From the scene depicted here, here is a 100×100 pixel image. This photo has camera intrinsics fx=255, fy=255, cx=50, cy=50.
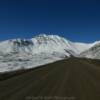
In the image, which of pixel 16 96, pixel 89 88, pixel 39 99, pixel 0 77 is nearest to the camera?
pixel 39 99

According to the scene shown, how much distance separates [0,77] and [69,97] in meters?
6.55

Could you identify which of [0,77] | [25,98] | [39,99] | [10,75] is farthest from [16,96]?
[10,75]

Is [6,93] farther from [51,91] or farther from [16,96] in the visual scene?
[51,91]

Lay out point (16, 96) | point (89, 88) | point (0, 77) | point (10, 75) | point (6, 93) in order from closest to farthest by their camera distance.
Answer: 1. point (16, 96)
2. point (6, 93)
3. point (89, 88)
4. point (0, 77)
5. point (10, 75)

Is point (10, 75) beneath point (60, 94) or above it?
above

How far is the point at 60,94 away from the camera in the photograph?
9523mm

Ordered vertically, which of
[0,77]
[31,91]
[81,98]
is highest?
[0,77]

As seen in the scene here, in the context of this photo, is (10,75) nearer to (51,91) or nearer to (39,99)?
(51,91)

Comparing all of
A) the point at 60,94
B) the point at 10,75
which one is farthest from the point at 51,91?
the point at 10,75

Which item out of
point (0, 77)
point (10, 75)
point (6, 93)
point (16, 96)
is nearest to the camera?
point (16, 96)

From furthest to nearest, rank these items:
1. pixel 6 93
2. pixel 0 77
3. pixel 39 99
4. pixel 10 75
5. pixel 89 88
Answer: pixel 10 75
pixel 0 77
pixel 89 88
pixel 6 93
pixel 39 99

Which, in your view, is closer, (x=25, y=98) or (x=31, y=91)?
(x=25, y=98)

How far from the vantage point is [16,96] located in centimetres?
940

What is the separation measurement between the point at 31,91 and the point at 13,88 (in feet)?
4.17
